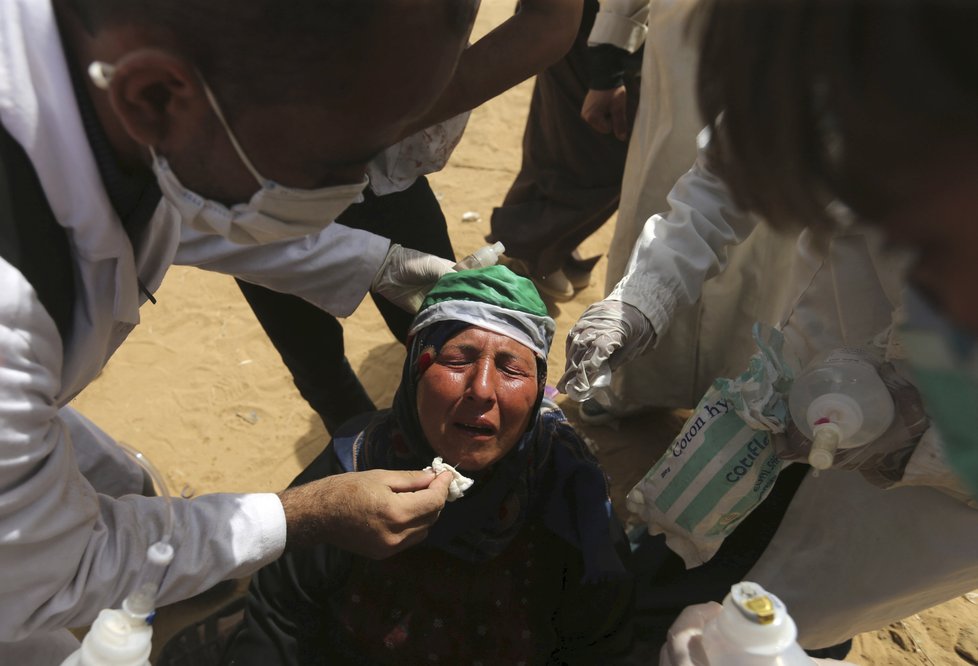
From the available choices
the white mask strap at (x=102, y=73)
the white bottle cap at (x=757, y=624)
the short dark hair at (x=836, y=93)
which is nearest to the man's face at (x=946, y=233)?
the short dark hair at (x=836, y=93)

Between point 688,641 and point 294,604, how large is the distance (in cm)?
126

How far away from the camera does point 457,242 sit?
5.36 meters

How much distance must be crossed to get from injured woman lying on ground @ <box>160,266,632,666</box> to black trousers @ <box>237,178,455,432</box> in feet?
2.10

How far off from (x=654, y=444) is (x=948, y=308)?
3.16 m

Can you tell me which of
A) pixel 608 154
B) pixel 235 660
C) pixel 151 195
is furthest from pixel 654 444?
pixel 151 195

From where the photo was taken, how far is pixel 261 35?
3.87 feet

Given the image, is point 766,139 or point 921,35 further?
point 766,139

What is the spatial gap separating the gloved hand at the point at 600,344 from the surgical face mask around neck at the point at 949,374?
50.4 inches

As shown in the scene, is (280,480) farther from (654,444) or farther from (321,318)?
Result: (654,444)

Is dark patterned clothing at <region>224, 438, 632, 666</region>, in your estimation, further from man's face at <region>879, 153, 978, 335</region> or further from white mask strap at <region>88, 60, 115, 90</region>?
man's face at <region>879, 153, 978, 335</region>

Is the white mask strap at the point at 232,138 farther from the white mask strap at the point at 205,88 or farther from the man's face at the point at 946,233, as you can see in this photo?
the man's face at the point at 946,233

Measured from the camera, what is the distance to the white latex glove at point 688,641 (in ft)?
5.61

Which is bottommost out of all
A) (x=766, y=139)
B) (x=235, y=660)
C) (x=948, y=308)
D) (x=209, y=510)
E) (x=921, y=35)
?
(x=235, y=660)

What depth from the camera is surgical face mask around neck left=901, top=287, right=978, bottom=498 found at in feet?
3.25
